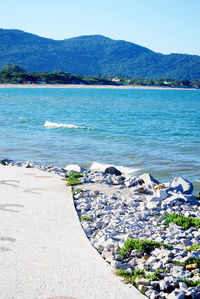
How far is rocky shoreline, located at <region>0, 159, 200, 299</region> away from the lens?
209 inches

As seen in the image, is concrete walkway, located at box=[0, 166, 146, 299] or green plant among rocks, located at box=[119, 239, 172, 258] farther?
green plant among rocks, located at box=[119, 239, 172, 258]

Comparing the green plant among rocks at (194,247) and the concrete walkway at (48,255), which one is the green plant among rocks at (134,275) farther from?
the green plant among rocks at (194,247)

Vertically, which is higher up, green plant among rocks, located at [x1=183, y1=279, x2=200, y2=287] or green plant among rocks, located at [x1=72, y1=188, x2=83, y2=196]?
green plant among rocks, located at [x1=183, y1=279, x2=200, y2=287]

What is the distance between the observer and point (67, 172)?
13.5 m

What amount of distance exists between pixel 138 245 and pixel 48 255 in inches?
54.6

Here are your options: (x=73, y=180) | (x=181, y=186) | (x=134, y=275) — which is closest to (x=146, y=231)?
(x=134, y=275)

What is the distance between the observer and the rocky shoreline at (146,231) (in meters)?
5.30

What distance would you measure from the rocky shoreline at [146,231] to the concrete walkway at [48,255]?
27cm

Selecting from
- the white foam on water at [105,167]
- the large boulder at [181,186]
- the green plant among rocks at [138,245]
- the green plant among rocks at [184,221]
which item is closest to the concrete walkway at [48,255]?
the green plant among rocks at [138,245]

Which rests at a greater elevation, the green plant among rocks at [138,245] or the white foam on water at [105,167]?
the green plant among rocks at [138,245]

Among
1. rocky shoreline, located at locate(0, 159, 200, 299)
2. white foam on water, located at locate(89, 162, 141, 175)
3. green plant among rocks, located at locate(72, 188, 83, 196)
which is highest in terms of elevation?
rocky shoreline, located at locate(0, 159, 200, 299)

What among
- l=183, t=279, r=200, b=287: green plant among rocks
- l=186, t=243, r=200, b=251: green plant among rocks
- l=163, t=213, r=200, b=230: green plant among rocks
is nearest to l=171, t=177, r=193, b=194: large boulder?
l=163, t=213, r=200, b=230: green plant among rocks

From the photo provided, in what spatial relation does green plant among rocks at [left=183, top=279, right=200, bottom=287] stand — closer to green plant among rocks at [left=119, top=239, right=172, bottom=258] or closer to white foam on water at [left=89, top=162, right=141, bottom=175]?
green plant among rocks at [left=119, top=239, right=172, bottom=258]

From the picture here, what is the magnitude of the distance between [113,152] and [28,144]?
16.6ft
